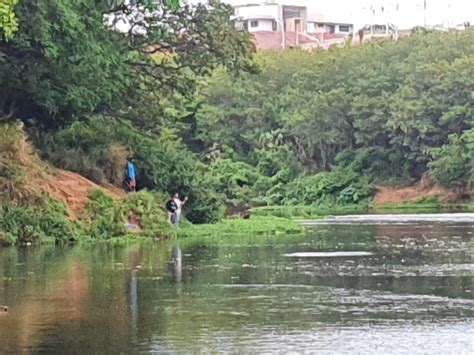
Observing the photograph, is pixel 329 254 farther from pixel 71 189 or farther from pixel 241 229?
pixel 241 229

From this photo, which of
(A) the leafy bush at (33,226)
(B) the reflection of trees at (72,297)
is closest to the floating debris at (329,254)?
(B) the reflection of trees at (72,297)

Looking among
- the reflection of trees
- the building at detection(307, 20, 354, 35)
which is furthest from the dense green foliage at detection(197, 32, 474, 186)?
the building at detection(307, 20, 354, 35)

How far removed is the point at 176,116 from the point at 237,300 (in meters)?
72.5

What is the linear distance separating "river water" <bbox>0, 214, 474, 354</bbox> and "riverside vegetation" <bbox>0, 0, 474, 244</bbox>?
4769 millimetres

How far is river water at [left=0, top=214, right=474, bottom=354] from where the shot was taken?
1345cm

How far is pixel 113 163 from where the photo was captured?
3959 cm

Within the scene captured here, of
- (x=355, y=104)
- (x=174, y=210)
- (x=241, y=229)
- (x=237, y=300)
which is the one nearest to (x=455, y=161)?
(x=355, y=104)

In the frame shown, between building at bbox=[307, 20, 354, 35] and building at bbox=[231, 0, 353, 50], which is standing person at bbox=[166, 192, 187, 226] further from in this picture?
building at bbox=[307, 20, 354, 35]

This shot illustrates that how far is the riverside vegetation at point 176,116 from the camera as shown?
109 ft

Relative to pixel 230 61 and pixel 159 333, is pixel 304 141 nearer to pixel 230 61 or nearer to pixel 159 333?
pixel 230 61

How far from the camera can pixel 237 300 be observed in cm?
1755

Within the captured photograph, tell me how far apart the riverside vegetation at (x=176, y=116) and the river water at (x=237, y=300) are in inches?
188

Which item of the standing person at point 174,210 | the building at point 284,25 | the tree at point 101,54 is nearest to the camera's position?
the tree at point 101,54

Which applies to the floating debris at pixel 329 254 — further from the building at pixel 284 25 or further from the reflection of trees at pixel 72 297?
the building at pixel 284 25
